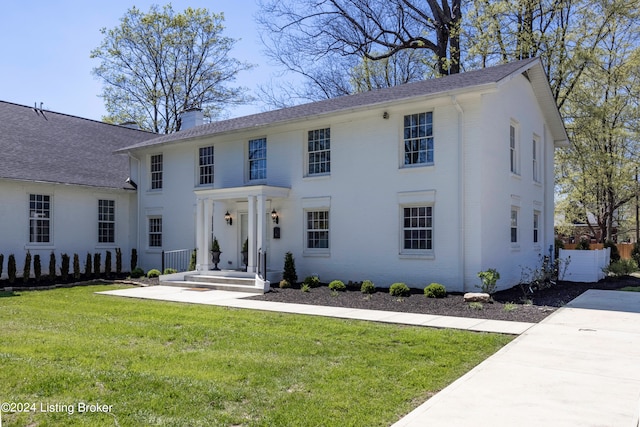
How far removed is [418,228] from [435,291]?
2228 mm

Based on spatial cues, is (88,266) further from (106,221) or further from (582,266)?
(582,266)

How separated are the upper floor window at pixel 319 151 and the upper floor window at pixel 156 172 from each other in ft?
23.8

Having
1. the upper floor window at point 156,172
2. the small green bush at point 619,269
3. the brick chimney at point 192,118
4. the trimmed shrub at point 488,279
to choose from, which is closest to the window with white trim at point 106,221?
the upper floor window at point 156,172

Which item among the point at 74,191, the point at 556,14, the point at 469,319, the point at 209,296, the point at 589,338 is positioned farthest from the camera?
the point at 556,14

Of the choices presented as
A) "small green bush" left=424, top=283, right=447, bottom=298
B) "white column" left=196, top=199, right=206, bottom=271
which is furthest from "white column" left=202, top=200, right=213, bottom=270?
"small green bush" left=424, top=283, right=447, bottom=298

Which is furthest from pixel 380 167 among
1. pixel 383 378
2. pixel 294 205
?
pixel 383 378

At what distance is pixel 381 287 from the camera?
14.4 meters

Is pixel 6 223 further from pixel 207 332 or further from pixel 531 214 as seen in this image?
pixel 531 214

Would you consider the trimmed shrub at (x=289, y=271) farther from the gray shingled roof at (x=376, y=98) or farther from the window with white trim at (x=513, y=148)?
the window with white trim at (x=513, y=148)

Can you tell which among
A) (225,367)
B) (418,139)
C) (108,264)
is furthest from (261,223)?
(225,367)

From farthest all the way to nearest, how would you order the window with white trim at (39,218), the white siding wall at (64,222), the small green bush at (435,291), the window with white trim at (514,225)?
the window with white trim at (39,218), the white siding wall at (64,222), the window with white trim at (514,225), the small green bush at (435,291)

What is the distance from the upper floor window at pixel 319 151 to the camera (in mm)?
16000

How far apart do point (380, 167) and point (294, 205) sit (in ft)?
10.8

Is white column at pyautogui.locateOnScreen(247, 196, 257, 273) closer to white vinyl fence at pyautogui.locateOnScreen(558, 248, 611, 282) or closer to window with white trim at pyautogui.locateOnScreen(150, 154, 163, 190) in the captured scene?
window with white trim at pyautogui.locateOnScreen(150, 154, 163, 190)
